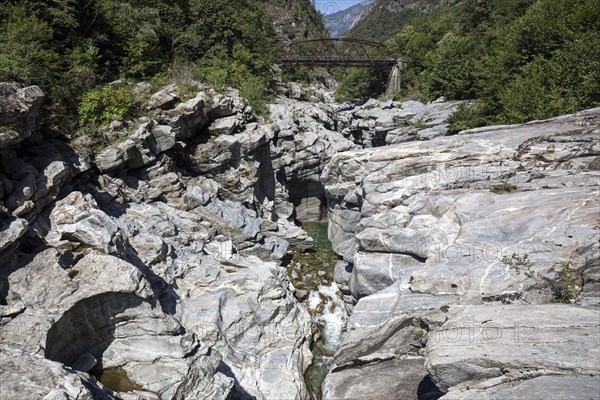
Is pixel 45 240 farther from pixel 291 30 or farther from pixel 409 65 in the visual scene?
pixel 291 30

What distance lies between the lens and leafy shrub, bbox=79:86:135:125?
19250mm

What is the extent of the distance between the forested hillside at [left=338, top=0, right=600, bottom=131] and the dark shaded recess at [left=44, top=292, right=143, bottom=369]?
23730 mm

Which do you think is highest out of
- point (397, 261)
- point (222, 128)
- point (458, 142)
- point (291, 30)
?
point (291, 30)

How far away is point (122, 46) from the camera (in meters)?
24.4

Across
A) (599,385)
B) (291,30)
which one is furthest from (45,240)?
(291,30)

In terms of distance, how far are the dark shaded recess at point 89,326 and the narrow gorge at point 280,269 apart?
68 mm

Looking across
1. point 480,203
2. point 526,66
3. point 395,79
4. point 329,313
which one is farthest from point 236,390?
point 395,79

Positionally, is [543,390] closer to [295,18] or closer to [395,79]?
[395,79]

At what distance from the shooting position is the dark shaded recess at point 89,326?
1087 cm

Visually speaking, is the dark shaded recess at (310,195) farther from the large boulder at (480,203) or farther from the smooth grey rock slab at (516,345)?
the smooth grey rock slab at (516,345)

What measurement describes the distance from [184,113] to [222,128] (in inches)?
127

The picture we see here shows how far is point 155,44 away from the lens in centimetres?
2777

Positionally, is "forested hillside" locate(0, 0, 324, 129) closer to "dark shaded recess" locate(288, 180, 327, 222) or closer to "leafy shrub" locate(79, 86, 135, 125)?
"leafy shrub" locate(79, 86, 135, 125)

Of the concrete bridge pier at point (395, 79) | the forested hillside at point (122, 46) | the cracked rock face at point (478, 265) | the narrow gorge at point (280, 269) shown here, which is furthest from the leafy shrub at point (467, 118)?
the concrete bridge pier at point (395, 79)
